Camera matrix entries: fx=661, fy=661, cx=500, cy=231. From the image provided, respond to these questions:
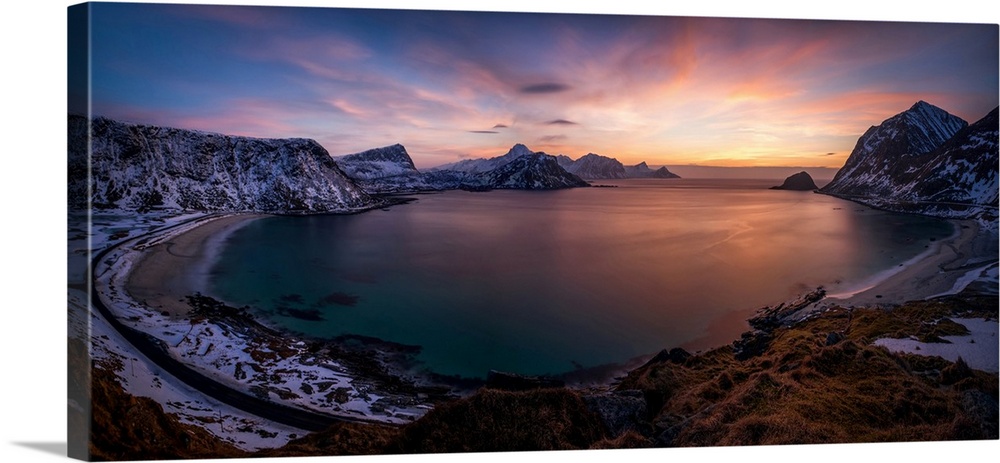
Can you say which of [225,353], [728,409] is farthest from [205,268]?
[728,409]

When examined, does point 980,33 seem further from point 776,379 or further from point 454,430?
point 454,430

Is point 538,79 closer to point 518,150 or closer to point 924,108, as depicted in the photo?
point 518,150

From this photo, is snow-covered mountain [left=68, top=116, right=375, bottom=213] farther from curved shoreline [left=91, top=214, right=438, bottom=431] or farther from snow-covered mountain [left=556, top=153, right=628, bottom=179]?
snow-covered mountain [left=556, top=153, right=628, bottom=179]

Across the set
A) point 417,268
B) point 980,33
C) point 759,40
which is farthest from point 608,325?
point 980,33

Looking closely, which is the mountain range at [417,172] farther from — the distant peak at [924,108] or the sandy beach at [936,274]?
the sandy beach at [936,274]

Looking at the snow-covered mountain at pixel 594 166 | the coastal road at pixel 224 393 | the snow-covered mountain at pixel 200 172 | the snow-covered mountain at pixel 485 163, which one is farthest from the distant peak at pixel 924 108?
the coastal road at pixel 224 393

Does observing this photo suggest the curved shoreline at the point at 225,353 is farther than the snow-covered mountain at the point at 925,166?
No
